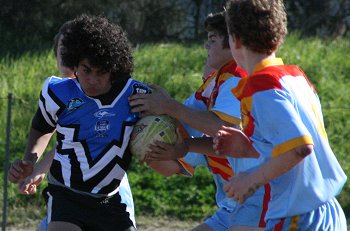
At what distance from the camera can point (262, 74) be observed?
3.98m

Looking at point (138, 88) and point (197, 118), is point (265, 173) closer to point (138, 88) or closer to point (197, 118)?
point (197, 118)

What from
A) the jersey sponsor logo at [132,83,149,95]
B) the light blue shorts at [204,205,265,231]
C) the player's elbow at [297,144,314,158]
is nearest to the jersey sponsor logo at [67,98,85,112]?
the jersey sponsor logo at [132,83,149,95]

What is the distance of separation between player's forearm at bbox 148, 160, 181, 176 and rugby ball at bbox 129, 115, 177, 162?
0.97 ft

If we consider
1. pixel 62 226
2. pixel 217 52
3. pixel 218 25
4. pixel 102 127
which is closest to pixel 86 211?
pixel 62 226

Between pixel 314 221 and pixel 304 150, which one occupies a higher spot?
pixel 304 150

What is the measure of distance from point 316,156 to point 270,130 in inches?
10.7

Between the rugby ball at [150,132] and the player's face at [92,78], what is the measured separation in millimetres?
268

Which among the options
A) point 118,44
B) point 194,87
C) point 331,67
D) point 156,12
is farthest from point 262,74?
point 156,12

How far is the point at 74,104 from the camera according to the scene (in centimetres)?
488

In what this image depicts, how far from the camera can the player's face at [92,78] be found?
4.82m

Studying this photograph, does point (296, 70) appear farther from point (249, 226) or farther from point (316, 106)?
point (249, 226)

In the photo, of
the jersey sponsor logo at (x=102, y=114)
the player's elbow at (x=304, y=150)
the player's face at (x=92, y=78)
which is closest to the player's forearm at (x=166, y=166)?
the jersey sponsor logo at (x=102, y=114)

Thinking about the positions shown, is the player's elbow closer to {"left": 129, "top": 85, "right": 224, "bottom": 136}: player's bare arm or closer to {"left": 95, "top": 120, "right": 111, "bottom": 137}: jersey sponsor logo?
{"left": 129, "top": 85, "right": 224, "bottom": 136}: player's bare arm

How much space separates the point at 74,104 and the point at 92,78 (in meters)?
0.17
